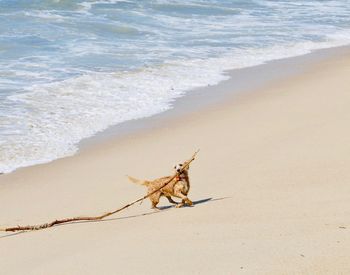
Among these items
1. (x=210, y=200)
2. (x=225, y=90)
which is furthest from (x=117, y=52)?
(x=210, y=200)

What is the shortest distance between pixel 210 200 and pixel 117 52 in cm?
966

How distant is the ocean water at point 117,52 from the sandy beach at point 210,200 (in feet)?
A: 2.79

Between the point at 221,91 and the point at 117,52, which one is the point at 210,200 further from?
the point at 117,52

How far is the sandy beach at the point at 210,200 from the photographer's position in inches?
163

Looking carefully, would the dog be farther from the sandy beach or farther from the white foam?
the white foam

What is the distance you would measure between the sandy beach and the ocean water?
0.85m

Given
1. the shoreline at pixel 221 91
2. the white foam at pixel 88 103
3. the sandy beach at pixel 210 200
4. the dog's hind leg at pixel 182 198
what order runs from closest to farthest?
the sandy beach at pixel 210 200 → the dog's hind leg at pixel 182 198 → the white foam at pixel 88 103 → the shoreline at pixel 221 91

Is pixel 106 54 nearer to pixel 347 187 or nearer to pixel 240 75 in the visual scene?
pixel 240 75

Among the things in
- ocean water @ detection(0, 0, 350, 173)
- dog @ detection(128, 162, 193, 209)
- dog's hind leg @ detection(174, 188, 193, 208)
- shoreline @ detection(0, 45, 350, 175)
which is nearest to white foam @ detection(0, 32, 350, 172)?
ocean water @ detection(0, 0, 350, 173)

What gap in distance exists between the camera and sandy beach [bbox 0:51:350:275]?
13.6 feet

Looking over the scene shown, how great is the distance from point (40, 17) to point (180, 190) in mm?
15198

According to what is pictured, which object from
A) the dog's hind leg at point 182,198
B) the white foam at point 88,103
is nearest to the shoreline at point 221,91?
the white foam at point 88,103

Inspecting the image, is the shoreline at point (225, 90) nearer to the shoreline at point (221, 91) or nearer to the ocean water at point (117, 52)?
the shoreline at point (221, 91)

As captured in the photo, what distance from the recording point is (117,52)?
14.9 m
